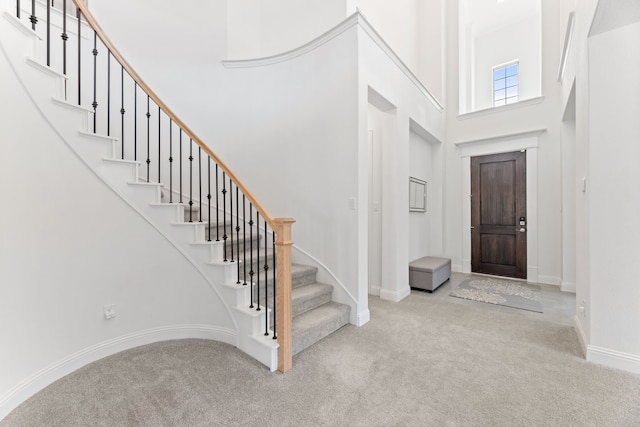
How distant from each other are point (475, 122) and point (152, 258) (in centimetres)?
565

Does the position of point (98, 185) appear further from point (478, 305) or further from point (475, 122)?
point (475, 122)

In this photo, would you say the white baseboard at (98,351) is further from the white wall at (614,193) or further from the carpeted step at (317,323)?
the white wall at (614,193)

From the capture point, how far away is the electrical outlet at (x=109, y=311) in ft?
7.69

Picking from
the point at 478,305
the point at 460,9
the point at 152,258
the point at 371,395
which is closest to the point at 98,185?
the point at 152,258

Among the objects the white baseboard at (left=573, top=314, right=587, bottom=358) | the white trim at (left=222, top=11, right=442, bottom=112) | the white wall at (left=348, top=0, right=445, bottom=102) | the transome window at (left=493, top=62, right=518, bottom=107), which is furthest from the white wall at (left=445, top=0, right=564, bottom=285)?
the white baseboard at (left=573, top=314, right=587, bottom=358)

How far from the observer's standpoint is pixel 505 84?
5.62 meters

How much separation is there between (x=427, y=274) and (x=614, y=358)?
210cm

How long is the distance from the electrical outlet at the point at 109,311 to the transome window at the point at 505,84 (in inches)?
274

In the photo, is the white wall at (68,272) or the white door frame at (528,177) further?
the white door frame at (528,177)

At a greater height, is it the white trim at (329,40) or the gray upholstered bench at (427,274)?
the white trim at (329,40)

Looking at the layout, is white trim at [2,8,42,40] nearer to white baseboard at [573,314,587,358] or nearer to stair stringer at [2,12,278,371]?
stair stringer at [2,12,278,371]

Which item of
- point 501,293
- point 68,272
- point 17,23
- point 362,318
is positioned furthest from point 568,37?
point 68,272

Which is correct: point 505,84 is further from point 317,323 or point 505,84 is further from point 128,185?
point 128,185

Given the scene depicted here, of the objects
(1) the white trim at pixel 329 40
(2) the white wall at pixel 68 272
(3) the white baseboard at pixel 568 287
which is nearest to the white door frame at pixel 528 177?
(3) the white baseboard at pixel 568 287
